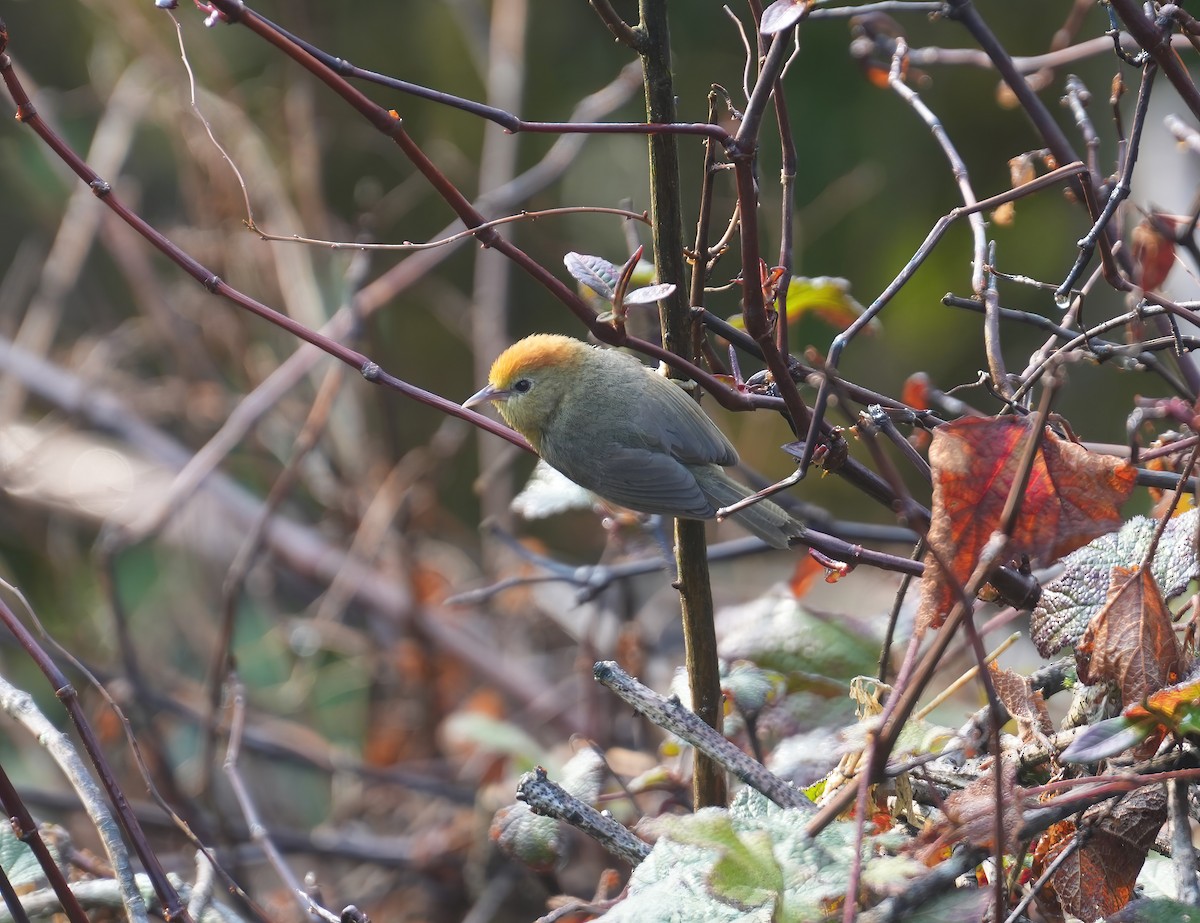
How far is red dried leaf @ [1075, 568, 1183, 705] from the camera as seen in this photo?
1.00 m

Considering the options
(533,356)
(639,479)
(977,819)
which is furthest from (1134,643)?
(533,356)

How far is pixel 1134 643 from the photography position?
1010 millimetres

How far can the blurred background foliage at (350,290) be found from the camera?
3.49 m

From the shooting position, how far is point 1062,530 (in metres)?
0.96

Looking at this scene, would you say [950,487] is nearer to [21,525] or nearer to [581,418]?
[581,418]

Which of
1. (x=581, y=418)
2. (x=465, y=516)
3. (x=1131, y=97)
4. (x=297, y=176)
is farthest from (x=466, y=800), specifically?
(x=1131, y=97)

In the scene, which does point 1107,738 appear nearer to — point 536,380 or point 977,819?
point 977,819

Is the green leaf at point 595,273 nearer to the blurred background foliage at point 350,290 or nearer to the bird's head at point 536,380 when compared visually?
the bird's head at point 536,380

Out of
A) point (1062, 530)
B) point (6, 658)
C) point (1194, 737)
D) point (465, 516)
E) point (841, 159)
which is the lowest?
point (1194, 737)

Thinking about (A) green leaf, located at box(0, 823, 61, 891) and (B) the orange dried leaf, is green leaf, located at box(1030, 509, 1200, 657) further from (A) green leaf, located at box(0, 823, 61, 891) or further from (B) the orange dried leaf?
(A) green leaf, located at box(0, 823, 61, 891)

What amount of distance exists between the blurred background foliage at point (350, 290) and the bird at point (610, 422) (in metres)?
0.45

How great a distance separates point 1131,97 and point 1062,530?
3.78m

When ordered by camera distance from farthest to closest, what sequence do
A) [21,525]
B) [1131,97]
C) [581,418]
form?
1. [1131,97]
2. [21,525]
3. [581,418]

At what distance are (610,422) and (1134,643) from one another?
103 centimetres
